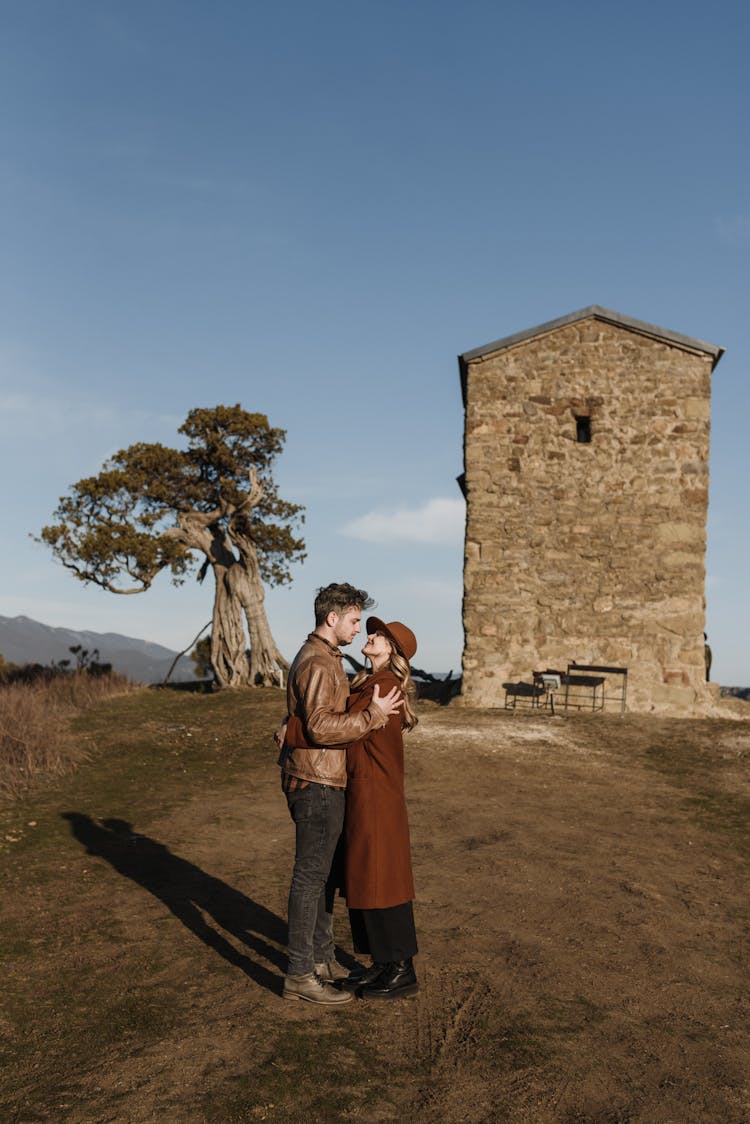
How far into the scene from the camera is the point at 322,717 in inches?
159

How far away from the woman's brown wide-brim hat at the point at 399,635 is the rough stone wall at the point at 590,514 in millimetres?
9913

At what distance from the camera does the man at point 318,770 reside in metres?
4.04

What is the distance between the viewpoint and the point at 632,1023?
13.0 ft

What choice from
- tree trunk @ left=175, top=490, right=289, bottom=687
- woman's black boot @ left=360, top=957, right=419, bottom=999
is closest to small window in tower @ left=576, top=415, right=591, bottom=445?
tree trunk @ left=175, top=490, right=289, bottom=687

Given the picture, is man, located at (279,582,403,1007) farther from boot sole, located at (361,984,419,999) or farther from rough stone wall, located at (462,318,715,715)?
rough stone wall, located at (462,318,715,715)

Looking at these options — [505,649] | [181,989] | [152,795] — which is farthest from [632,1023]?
[505,649]

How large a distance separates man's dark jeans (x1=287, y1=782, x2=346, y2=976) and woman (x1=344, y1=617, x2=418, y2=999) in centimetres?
9

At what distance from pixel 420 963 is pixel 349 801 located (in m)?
1.15

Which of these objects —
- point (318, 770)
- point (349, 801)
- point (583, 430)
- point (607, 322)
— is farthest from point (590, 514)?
point (318, 770)

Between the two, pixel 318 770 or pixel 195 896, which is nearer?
pixel 318 770

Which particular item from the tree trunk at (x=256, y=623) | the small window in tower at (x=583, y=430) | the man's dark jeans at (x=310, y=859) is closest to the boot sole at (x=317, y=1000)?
the man's dark jeans at (x=310, y=859)

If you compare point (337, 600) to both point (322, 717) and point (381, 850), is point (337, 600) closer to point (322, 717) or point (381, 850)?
point (322, 717)

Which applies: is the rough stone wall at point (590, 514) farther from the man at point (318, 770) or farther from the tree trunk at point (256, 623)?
the man at point (318, 770)

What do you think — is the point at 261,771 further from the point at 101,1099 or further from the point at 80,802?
the point at 101,1099
